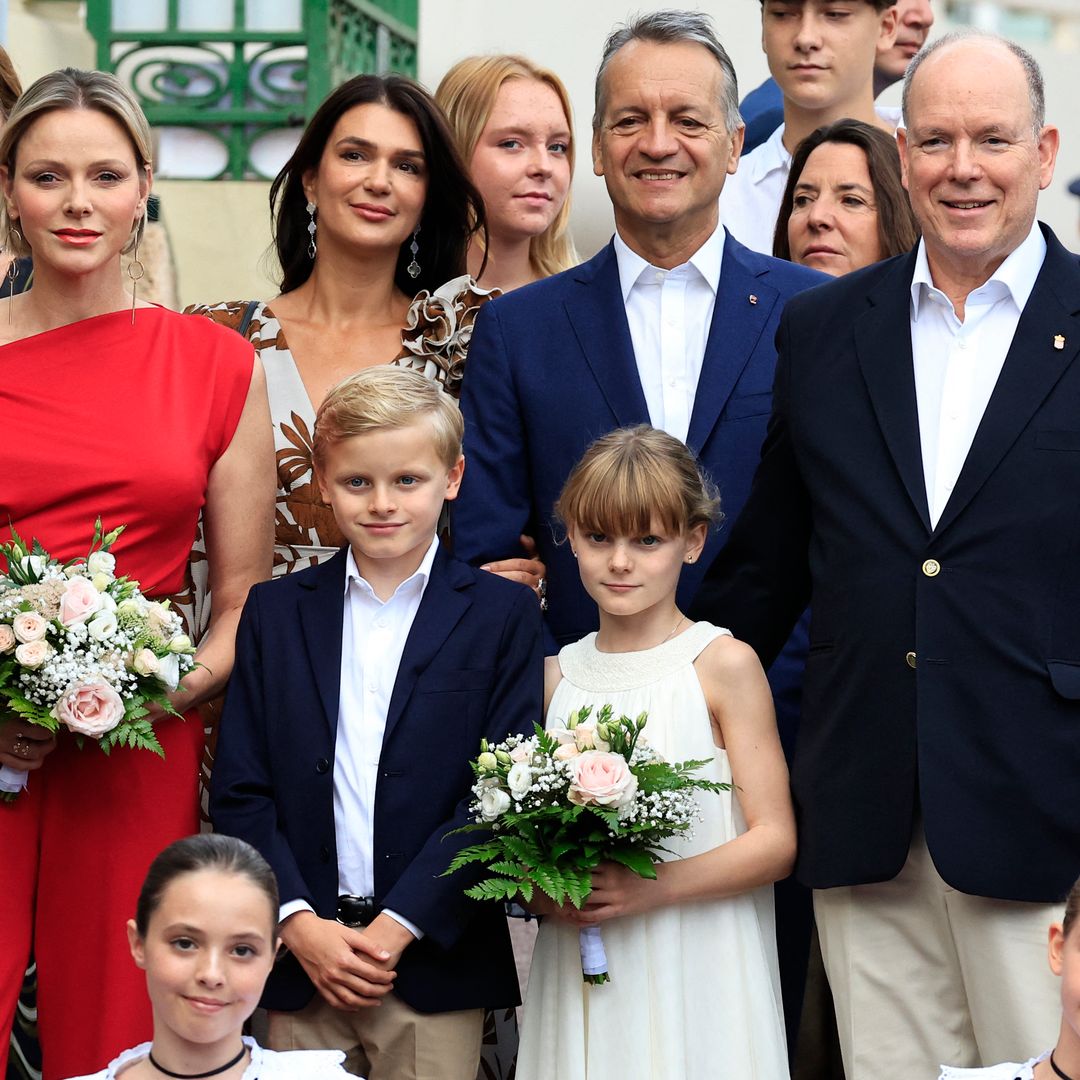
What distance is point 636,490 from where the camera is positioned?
446 cm

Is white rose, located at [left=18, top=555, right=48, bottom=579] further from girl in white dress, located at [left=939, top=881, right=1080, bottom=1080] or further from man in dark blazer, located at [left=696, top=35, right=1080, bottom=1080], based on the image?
girl in white dress, located at [left=939, top=881, right=1080, bottom=1080]

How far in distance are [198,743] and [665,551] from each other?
3.84ft

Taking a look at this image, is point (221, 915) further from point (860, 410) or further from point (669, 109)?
point (669, 109)

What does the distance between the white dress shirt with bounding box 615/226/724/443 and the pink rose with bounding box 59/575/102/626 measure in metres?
1.45

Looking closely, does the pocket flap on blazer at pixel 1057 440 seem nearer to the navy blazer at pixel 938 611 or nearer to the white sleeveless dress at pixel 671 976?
the navy blazer at pixel 938 611

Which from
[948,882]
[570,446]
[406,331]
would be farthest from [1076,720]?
[406,331]

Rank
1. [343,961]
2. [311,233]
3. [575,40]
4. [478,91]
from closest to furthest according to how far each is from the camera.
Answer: [343,961] → [311,233] → [478,91] → [575,40]

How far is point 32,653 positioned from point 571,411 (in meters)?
1.44

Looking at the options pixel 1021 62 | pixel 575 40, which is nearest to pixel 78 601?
pixel 1021 62

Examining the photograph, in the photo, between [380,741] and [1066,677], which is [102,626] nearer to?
[380,741]

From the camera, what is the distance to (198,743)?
15.4 ft

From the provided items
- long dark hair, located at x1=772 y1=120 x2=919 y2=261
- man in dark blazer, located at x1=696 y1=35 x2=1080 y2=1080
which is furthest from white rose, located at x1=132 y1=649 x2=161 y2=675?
long dark hair, located at x1=772 y1=120 x2=919 y2=261

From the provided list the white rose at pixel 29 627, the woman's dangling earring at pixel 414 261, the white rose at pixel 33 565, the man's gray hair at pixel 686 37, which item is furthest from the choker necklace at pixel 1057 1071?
the woman's dangling earring at pixel 414 261

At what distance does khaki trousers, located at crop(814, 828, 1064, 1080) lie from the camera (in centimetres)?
402
